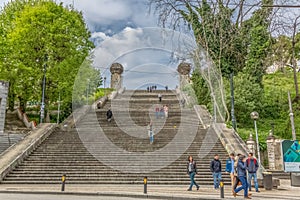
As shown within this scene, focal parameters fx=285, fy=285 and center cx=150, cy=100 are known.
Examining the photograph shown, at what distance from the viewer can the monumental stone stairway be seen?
13836mm

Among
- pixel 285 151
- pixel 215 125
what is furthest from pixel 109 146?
pixel 285 151

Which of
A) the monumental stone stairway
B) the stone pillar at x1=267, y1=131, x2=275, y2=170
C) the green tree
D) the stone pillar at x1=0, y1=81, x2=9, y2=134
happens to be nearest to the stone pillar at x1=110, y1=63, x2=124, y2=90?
the green tree

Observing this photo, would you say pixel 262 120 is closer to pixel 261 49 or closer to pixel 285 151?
pixel 261 49

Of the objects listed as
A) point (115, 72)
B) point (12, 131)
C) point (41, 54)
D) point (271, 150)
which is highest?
point (115, 72)

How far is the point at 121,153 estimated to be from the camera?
16.7 m

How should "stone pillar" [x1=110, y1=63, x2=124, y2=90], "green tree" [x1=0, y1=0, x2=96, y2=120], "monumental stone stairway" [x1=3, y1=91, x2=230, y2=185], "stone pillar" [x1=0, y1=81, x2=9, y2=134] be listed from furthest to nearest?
"stone pillar" [x1=110, y1=63, x2=124, y2=90] → "green tree" [x1=0, y1=0, x2=96, y2=120] → "stone pillar" [x1=0, y1=81, x2=9, y2=134] → "monumental stone stairway" [x1=3, y1=91, x2=230, y2=185]

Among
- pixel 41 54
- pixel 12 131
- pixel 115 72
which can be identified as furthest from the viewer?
pixel 115 72

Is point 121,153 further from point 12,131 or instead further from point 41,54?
point 41,54

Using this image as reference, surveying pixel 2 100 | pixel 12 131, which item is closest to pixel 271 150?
pixel 12 131

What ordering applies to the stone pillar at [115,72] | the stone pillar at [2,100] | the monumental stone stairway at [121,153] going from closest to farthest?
1. the monumental stone stairway at [121,153]
2. the stone pillar at [2,100]
3. the stone pillar at [115,72]

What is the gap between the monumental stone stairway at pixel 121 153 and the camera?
45.4ft

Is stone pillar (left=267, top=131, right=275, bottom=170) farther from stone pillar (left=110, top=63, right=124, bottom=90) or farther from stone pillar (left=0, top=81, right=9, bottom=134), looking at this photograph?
stone pillar (left=110, top=63, right=124, bottom=90)

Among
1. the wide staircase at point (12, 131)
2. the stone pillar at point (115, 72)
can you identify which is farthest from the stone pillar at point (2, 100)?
the stone pillar at point (115, 72)

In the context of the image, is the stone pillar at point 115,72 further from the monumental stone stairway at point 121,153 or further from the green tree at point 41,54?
the monumental stone stairway at point 121,153
